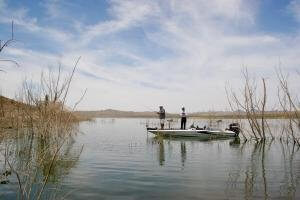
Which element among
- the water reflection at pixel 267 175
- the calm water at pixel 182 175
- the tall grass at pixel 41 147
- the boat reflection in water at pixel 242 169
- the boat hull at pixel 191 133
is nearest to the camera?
the tall grass at pixel 41 147

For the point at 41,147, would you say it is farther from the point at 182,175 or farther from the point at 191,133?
the point at 191,133

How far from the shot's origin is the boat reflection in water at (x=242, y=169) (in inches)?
466

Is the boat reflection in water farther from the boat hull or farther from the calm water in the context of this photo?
the boat hull

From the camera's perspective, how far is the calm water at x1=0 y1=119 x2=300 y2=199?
11352mm

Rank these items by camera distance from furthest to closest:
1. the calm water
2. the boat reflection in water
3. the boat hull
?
the boat hull → the boat reflection in water → the calm water

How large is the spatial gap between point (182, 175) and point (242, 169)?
3.13 metres

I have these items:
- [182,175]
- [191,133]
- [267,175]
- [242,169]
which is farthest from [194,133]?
[182,175]

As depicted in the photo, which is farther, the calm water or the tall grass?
the calm water

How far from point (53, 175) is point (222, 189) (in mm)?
6135

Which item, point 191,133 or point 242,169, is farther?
point 191,133

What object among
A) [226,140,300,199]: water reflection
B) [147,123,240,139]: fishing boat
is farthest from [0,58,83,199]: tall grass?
[147,123,240,139]: fishing boat

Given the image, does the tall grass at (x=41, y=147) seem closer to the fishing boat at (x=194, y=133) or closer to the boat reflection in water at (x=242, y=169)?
the boat reflection in water at (x=242, y=169)

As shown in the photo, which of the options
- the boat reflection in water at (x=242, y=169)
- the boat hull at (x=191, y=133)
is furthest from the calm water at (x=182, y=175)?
the boat hull at (x=191, y=133)

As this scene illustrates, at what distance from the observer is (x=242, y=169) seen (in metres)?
16.1
